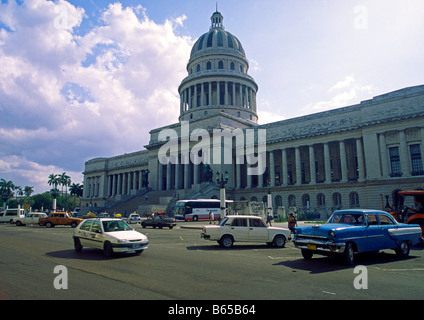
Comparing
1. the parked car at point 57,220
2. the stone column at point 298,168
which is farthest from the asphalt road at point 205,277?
the stone column at point 298,168

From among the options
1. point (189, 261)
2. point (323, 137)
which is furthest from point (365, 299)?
point (323, 137)

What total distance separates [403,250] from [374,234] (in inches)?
83.1

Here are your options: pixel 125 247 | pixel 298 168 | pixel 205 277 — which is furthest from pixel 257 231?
pixel 298 168

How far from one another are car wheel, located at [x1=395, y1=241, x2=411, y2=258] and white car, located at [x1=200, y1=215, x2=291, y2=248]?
5382mm

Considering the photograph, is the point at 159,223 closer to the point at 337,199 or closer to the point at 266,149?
the point at 337,199

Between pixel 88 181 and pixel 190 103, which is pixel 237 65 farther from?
pixel 88 181

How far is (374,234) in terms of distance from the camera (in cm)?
1107

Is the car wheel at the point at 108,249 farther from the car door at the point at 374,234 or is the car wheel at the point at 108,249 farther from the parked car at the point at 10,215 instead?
the parked car at the point at 10,215

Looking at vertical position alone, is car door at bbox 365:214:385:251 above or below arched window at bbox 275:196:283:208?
below

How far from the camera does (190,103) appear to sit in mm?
78688

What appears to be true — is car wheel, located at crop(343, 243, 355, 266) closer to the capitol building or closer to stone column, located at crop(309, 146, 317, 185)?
the capitol building

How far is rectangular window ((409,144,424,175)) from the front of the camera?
41562 millimetres

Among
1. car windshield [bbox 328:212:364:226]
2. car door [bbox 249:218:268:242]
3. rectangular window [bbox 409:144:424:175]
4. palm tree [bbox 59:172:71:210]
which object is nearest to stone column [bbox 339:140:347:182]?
rectangular window [bbox 409:144:424:175]

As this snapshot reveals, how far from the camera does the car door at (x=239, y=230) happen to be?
50.7 feet
